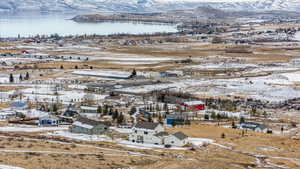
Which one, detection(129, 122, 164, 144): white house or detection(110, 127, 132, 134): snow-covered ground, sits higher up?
detection(129, 122, 164, 144): white house

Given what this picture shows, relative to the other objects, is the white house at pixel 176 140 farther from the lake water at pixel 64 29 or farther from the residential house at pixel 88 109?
the lake water at pixel 64 29

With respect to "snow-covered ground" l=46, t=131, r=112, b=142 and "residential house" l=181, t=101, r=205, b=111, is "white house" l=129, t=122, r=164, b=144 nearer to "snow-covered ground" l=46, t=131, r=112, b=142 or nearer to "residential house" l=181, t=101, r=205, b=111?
"snow-covered ground" l=46, t=131, r=112, b=142

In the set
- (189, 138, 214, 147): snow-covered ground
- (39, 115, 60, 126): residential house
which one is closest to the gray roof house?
(189, 138, 214, 147): snow-covered ground

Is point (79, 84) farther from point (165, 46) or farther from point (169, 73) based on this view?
point (165, 46)

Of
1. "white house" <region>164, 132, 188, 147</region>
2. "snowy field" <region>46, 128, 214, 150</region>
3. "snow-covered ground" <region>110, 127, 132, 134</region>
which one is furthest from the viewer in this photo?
"snow-covered ground" <region>110, 127, 132, 134</region>

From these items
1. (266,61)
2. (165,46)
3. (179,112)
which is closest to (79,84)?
(179,112)

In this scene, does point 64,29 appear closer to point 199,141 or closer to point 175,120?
point 175,120

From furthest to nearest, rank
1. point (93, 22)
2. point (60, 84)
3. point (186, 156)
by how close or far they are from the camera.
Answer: point (93, 22)
point (60, 84)
point (186, 156)
